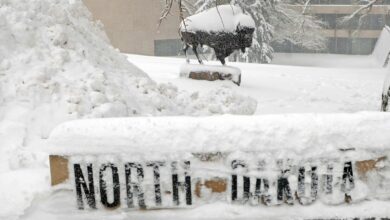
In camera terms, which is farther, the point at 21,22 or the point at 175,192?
the point at 21,22

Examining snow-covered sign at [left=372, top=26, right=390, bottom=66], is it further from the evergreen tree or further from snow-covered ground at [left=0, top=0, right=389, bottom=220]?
snow-covered ground at [left=0, top=0, right=389, bottom=220]

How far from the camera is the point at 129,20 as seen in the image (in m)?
29.2

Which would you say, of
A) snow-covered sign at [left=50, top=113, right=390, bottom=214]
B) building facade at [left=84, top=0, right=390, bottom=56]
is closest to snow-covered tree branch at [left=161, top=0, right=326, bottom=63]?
building facade at [left=84, top=0, right=390, bottom=56]

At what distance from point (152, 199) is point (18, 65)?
305cm

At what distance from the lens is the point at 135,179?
311 centimetres

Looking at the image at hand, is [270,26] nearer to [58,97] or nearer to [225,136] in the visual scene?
[58,97]

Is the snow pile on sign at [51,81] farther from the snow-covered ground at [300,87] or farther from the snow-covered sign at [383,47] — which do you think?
the snow-covered sign at [383,47]

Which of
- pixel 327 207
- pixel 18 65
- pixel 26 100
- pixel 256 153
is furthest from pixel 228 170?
pixel 18 65

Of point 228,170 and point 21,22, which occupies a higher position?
point 21,22

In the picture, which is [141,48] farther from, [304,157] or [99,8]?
[304,157]

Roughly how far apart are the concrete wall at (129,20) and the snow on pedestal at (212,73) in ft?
54.9

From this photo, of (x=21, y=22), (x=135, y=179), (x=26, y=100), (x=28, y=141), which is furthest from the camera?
(x=21, y=22)

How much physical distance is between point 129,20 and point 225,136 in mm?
27118

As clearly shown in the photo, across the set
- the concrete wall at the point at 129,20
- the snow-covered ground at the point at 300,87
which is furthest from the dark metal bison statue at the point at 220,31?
the concrete wall at the point at 129,20
